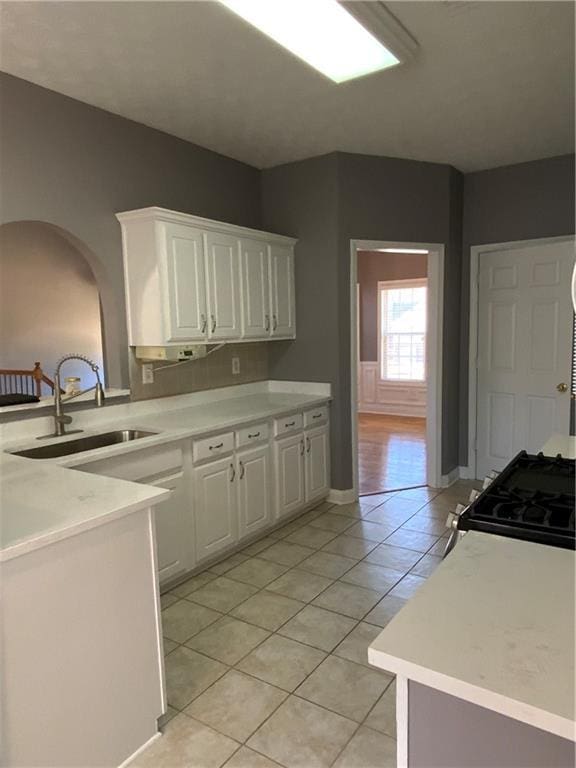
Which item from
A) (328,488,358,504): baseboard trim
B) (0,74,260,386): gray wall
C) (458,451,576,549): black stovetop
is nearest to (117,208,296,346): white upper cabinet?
(0,74,260,386): gray wall

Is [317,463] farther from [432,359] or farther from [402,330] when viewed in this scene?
[402,330]

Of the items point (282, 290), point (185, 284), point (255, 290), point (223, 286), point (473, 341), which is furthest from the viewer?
point (473, 341)

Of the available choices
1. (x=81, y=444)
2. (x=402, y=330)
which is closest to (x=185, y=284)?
(x=81, y=444)

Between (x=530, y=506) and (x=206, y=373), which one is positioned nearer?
(x=530, y=506)

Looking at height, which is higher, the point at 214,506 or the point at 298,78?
the point at 298,78

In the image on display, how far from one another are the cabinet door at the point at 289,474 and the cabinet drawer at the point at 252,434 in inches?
6.7

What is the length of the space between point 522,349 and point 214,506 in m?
3.04

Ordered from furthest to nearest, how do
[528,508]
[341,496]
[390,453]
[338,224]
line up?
[390,453] → [341,496] → [338,224] → [528,508]

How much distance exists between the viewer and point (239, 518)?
3.45 meters

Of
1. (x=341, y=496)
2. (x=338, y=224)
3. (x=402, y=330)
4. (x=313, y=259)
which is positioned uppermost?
(x=338, y=224)

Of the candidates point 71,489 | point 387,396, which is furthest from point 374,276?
point 71,489

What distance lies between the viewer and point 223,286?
12.1 ft

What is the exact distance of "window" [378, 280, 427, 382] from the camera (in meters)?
8.28

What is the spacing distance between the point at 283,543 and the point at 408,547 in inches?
33.2
